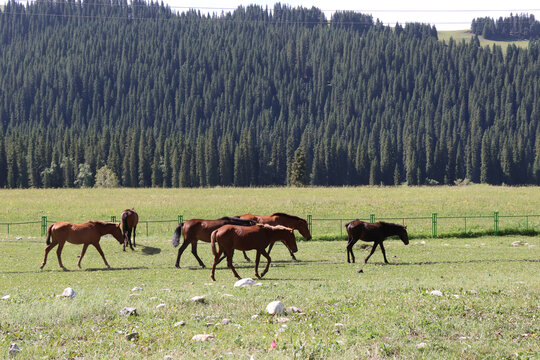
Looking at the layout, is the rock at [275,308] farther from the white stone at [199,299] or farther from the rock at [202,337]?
the rock at [202,337]

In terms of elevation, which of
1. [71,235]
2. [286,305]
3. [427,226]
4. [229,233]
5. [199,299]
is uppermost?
[229,233]

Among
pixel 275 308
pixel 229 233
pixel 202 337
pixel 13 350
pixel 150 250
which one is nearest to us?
pixel 13 350

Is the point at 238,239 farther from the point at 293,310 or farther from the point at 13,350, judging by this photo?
the point at 13,350

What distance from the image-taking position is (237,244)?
1917 centimetres

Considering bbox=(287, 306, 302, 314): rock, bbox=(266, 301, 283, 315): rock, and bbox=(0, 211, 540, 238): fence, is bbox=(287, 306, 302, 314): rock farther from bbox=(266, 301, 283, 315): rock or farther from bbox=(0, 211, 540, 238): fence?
bbox=(0, 211, 540, 238): fence

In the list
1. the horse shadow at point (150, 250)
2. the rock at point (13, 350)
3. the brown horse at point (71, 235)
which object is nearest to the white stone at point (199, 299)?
the rock at point (13, 350)

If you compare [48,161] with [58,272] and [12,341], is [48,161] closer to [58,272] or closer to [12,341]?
[58,272]

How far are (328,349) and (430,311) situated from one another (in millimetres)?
3591

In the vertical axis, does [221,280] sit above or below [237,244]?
below

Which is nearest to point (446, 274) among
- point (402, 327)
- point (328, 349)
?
point (402, 327)

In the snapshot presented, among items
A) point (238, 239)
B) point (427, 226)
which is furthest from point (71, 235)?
point (427, 226)

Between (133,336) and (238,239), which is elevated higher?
(238,239)

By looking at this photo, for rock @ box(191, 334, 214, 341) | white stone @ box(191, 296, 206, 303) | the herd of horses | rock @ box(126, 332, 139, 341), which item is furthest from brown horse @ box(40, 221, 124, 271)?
rock @ box(191, 334, 214, 341)

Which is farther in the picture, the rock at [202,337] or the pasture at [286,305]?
the rock at [202,337]
